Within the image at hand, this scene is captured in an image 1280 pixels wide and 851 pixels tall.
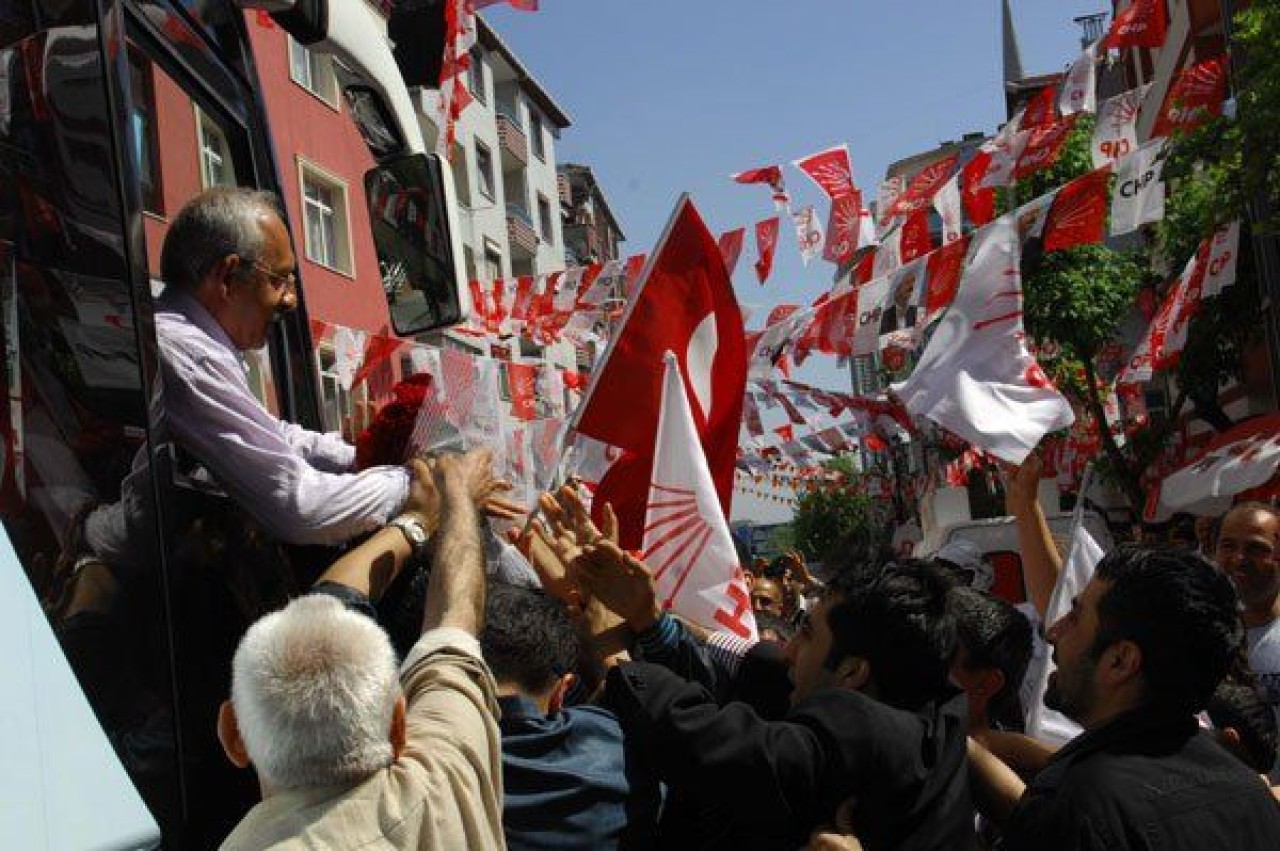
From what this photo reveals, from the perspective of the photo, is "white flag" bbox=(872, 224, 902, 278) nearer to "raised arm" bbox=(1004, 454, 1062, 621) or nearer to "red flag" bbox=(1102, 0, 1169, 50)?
"red flag" bbox=(1102, 0, 1169, 50)

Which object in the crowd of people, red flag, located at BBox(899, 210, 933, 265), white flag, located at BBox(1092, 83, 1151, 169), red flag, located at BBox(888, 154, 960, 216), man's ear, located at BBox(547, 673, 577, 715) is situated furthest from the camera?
red flag, located at BBox(899, 210, 933, 265)

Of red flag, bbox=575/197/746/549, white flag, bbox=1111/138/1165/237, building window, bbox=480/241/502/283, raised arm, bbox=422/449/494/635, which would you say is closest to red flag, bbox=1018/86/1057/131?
white flag, bbox=1111/138/1165/237

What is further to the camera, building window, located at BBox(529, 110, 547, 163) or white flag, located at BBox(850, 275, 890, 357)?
building window, located at BBox(529, 110, 547, 163)

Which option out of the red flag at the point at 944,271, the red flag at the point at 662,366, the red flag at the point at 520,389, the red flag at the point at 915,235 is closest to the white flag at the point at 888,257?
the red flag at the point at 915,235

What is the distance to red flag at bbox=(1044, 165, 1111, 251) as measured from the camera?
9.47 metres

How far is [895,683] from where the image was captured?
309cm

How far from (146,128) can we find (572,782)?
1575mm

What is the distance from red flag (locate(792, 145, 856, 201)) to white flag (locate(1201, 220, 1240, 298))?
3.22 meters

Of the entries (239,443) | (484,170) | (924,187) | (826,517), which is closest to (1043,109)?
(924,187)

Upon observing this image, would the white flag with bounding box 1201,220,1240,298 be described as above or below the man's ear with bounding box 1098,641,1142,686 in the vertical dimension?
above

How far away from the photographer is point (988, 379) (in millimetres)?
6207

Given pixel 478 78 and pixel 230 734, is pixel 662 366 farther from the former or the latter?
pixel 478 78

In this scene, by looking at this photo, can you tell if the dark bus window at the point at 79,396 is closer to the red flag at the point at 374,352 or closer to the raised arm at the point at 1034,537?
the raised arm at the point at 1034,537

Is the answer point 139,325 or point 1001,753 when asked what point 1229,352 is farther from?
point 139,325
